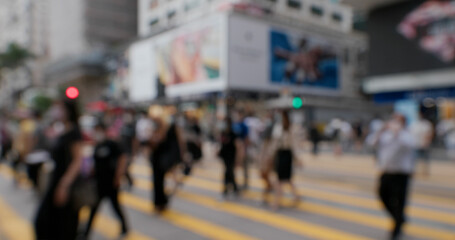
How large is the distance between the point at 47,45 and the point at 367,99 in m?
63.6

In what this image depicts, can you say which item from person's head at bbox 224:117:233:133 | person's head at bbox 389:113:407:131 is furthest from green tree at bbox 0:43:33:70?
person's head at bbox 389:113:407:131

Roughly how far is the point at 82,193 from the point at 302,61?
116 feet

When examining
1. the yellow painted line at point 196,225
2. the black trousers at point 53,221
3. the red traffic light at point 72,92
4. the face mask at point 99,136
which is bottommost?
the yellow painted line at point 196,225

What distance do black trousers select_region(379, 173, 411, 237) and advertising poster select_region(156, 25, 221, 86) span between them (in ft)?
87.6

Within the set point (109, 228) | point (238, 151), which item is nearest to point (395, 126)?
point (238, 151)

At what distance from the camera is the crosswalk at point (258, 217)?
15.6 ft

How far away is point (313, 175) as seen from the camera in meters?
10.0

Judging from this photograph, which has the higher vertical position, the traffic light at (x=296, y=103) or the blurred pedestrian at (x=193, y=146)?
the traffic light at (x=296, y=103)

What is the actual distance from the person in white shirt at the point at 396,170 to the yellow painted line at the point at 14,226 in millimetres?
4631

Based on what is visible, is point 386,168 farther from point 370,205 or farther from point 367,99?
point 367,99

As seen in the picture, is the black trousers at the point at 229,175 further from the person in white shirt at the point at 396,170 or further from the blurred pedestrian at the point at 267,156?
the person in white shirt at the point at 396,170

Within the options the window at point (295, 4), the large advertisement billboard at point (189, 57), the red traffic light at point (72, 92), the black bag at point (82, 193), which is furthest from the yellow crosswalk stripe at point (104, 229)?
the window at point (295, 4)

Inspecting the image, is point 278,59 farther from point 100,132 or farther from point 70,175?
point 70,175

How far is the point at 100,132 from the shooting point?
472cm
